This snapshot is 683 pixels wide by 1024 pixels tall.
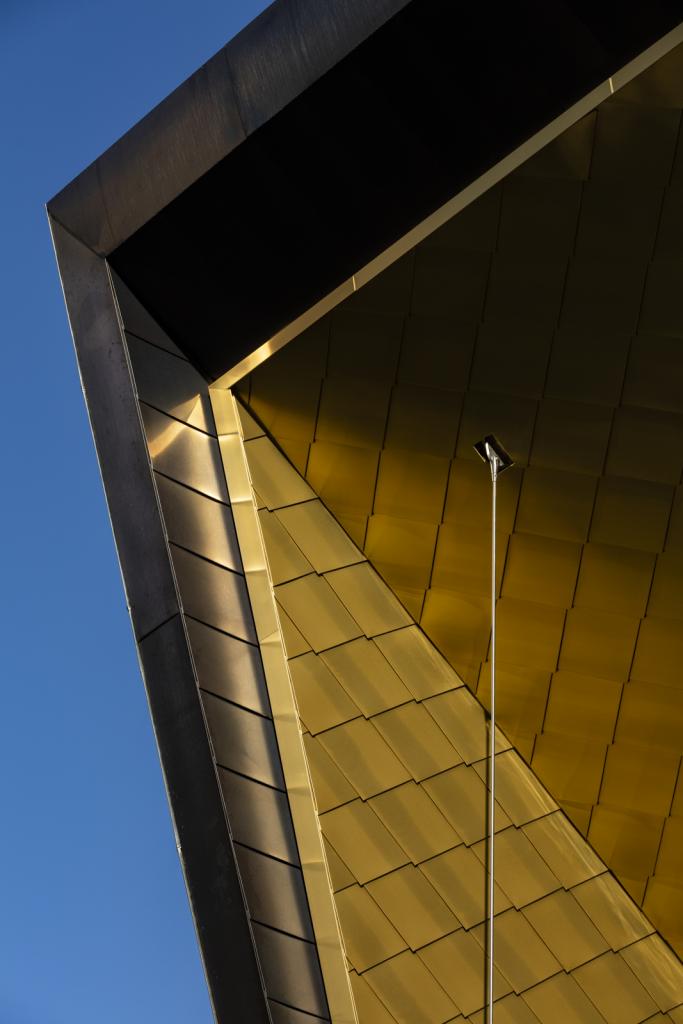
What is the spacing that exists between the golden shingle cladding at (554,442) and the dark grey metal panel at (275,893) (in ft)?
6.81

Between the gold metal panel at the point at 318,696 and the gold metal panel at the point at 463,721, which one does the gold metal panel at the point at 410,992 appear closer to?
the gold metal panel at the point at 463,721

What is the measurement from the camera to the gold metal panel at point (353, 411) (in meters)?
7.71

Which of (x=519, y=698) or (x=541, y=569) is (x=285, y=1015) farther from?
(x=541, y=569)

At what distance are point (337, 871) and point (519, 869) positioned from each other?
149 cm

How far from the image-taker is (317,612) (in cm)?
776

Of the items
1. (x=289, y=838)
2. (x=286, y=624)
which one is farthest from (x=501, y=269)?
(x=289, y=838)

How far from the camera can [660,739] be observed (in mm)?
8398

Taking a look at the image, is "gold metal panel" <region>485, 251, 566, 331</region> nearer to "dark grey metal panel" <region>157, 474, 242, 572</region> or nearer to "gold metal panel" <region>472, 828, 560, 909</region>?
"dark grey metal panel" <region>157, 474, 242, 572</region>

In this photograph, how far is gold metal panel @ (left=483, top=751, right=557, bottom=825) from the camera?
818 centimetres

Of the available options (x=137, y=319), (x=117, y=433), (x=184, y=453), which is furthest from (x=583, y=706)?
(x=137, y=319)

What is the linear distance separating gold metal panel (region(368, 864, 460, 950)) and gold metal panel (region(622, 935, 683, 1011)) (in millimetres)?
1712

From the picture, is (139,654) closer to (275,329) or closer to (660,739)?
(275,329)

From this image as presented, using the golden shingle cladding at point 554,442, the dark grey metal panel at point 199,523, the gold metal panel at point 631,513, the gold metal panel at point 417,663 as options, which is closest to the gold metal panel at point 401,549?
the golden shingle cladding at point 554,442

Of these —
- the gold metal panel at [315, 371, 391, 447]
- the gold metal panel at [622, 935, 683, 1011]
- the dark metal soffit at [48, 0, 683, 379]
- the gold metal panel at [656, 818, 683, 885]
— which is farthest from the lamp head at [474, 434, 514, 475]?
the gold metal panel at [622, 935, 683, 1011]
